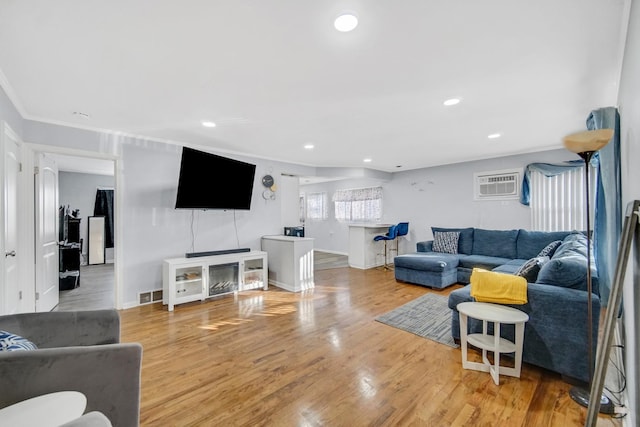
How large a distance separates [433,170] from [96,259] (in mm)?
8669

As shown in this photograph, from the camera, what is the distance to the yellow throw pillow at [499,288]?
2137mm

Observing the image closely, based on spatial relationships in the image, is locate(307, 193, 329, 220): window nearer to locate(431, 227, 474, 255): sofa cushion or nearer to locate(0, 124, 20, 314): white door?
locate(431, 227, 474, 255): sofa cushion

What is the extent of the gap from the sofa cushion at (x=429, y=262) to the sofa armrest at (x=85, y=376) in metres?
4.11

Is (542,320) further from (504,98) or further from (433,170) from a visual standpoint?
(433,170)

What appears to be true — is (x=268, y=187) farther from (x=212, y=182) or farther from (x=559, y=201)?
(x=559, y=201)

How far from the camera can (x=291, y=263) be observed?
443 centimetres

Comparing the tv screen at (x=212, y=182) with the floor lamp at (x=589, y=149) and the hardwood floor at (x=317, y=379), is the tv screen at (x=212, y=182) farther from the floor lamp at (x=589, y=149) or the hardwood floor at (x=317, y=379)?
the floor lamp at (x=589, y=149)

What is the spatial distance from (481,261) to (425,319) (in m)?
2.03

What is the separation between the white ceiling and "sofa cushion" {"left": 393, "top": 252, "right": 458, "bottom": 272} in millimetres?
2099

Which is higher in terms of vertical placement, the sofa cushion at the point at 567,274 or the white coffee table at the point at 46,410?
the sofa cushion at the point at 567,274

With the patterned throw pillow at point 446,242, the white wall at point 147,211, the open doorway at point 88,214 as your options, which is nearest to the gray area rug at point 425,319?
the patterned throw pillow at point 446,242

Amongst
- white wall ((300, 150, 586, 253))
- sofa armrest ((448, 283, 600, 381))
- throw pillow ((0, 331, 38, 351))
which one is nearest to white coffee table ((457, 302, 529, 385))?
sofa armrest ((448, 283, 600, 381))

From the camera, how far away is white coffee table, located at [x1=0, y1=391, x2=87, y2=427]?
2.94 feet

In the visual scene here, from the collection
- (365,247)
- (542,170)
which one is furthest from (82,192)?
(542,170)
